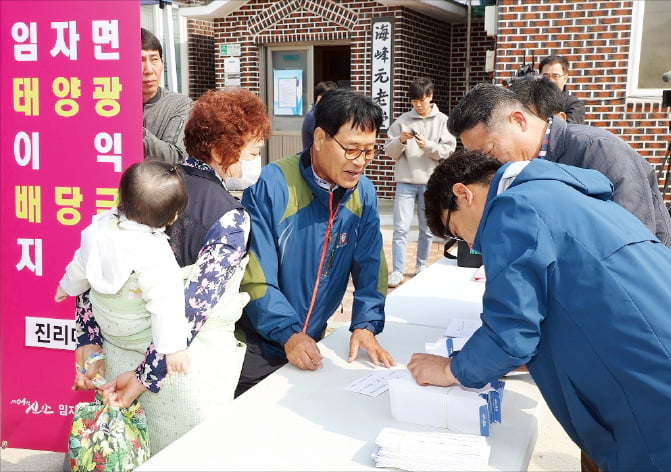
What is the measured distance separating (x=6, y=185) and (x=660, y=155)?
6.57 meters

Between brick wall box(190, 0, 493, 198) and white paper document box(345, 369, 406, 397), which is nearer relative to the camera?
white paper document box(345, 369, 406, 397)

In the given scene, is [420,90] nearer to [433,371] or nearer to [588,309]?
[433,371]

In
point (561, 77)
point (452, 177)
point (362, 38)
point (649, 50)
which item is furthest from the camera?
point (362, 38)

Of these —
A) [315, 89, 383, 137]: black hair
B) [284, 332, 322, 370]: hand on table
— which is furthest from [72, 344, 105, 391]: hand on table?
[315, 89, 383, 137]: black hair

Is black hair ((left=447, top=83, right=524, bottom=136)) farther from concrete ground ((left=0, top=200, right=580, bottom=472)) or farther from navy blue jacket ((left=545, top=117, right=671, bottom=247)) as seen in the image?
concrete ground ((left=0, top=200, right=580, bottom=472))

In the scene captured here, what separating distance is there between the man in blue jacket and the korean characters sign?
26.9 feet

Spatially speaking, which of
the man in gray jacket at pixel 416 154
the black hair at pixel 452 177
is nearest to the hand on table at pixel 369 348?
the black hair at pixel 452 177

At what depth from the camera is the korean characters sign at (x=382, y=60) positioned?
9.52 m

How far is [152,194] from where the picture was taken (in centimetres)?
176

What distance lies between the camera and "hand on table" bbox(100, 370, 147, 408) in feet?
5.92

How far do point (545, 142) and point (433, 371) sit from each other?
1.18 meters

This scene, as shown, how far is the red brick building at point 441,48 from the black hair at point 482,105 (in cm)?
515

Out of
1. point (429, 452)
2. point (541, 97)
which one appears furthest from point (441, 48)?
point (429, 452)

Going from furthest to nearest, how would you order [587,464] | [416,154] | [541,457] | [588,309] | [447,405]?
1. [416,154]
2. [541,457]
3. [587,464]
4. [447,405]
5. [588,309]
